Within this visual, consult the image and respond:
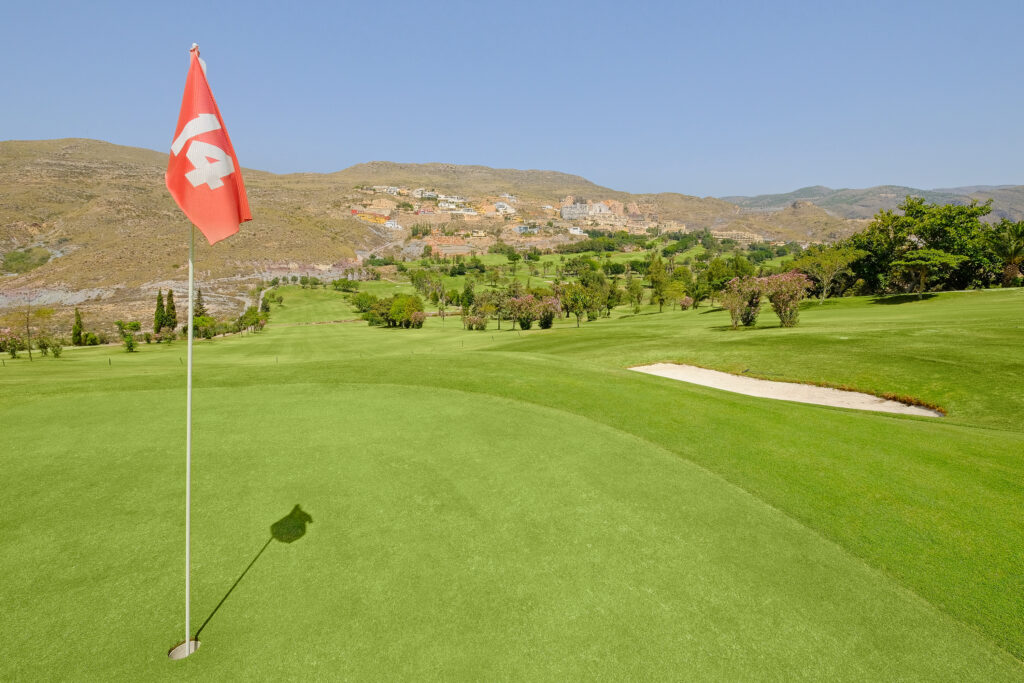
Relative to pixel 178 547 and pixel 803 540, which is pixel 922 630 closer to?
pixel 803 540

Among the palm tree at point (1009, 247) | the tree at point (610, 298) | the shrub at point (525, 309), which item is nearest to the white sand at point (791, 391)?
the shrub at point (525, 309)

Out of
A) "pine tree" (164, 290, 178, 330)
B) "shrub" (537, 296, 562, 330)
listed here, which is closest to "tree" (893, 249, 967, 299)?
"shrub" (537, 296, 562, 330)

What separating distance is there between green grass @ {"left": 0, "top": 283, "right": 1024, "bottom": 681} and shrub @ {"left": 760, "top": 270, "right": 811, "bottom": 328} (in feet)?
74.1

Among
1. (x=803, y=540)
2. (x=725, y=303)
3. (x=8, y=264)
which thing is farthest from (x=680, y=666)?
(x=8, y=264)

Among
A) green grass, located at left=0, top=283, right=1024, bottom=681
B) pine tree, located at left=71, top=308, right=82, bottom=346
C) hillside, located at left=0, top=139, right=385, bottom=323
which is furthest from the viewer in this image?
hillside, located at left=0, top=139, right=385, bottom=323

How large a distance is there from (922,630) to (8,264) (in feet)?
623

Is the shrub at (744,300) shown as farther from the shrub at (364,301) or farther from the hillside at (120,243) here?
the hillside at (120,243)

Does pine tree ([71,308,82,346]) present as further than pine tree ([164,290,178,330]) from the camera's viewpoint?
No

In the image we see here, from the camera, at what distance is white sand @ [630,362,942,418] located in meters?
17.0

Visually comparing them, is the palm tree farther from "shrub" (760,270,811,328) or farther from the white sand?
the white sand

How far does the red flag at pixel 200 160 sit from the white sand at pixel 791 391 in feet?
61.9

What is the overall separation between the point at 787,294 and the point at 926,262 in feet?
87.5

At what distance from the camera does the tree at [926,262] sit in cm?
4681

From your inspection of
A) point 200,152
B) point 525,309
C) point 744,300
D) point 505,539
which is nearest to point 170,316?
point 525,309
